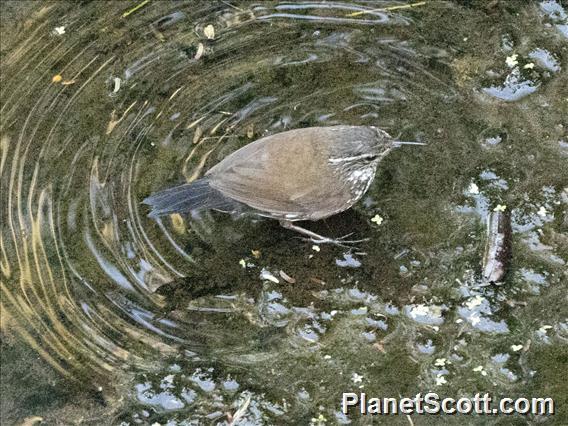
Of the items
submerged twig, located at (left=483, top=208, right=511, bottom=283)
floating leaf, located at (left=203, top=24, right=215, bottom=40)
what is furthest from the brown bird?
floating leaf, located at (left=203, top=24, right=215, bottom=40)

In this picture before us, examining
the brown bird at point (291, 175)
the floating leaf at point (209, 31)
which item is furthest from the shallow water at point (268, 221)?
the brown bird at point (291, 175)

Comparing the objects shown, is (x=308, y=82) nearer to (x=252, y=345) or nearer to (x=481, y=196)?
(x=481, y=196)

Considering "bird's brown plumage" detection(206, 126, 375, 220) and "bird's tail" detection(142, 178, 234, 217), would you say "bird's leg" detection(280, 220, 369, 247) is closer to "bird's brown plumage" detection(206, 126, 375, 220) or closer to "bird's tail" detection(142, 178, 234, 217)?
"bird's brown plumage" detection(206, 126, 375, 220)

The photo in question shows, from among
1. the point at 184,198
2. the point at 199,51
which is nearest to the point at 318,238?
the point at 184,198

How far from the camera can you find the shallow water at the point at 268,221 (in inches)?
220

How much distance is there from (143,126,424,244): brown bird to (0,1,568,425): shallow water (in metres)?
0.41

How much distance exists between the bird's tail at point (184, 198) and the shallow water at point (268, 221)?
1.37 feet

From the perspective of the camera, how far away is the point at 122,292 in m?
5.98

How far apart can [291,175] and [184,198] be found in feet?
2.51

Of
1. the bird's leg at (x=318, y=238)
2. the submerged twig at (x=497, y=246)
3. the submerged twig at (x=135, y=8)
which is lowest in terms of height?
the submerged twig at (x=497, y=246)

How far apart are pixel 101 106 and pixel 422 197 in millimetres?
2684

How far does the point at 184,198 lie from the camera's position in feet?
19.0

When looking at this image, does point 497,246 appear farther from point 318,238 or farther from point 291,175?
point 291,175

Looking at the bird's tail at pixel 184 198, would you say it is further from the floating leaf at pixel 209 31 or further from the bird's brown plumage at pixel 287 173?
the floating leaf at pixel 209 31
